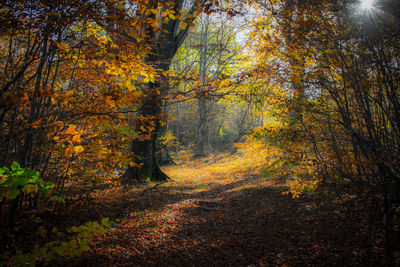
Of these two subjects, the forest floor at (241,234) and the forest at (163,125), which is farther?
the forest floor at (241,234)

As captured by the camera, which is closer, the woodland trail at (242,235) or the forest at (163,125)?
the forest at (163,125)

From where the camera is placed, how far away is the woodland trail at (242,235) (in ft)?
9.80

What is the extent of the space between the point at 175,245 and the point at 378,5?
178 inches

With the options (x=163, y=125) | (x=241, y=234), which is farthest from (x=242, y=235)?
(x=163, y=125)

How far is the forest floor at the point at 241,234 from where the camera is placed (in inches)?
117

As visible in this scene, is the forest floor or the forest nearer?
the forest

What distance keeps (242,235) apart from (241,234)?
1.9 inches

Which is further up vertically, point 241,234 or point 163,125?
point 163,125

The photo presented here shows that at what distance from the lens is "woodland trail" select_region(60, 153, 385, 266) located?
2.99m

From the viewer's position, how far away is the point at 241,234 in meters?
→ 4.15

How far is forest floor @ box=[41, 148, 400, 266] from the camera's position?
117 inches

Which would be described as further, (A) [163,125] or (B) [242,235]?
(B) [242,235]

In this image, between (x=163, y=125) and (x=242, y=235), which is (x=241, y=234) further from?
(x=163, y=125)

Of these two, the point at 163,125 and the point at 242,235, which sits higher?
the point at 163,125
